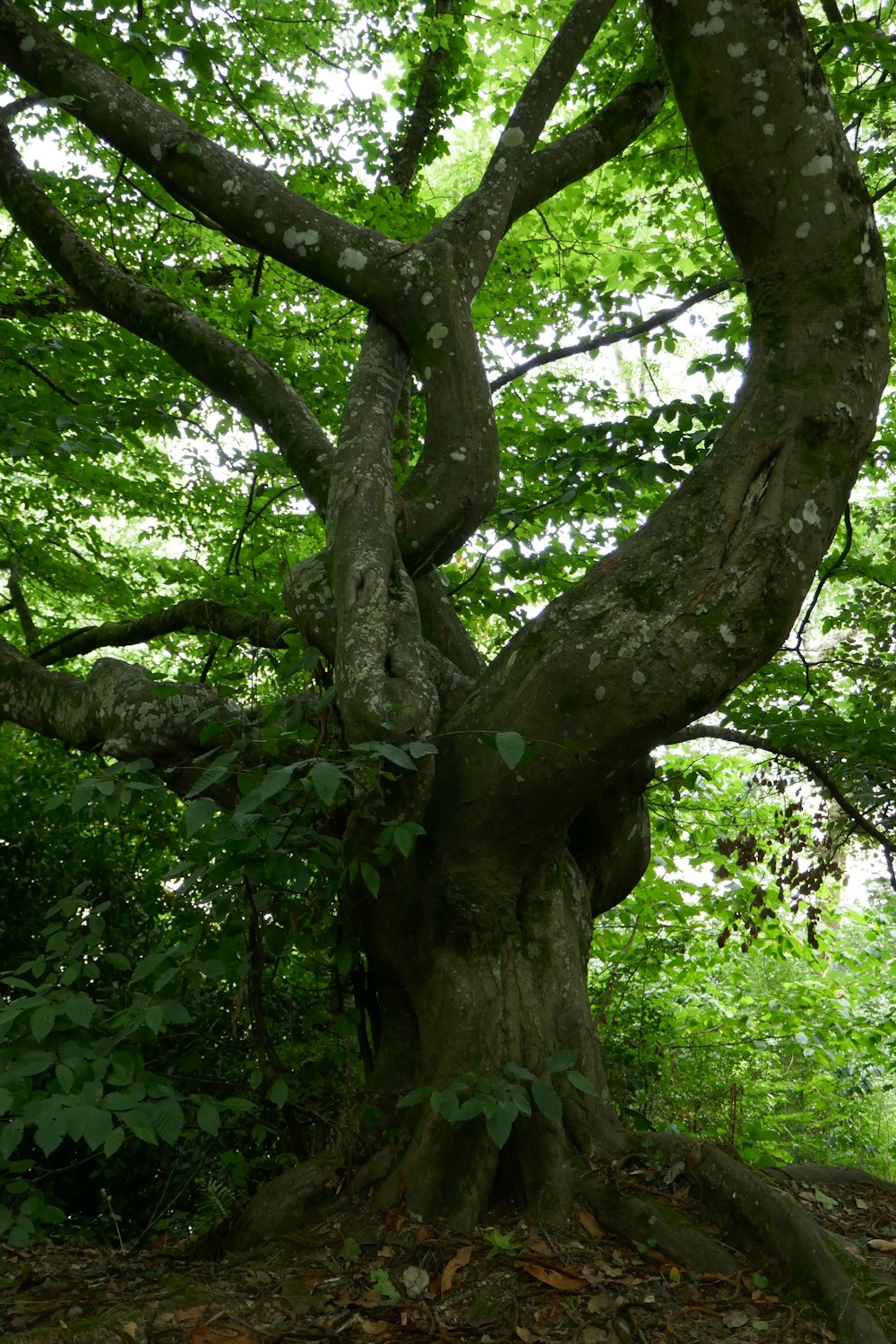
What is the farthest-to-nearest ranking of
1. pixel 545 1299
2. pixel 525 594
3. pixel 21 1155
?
pixel 525 594 < pixel 21 1155 < pixel 545 1299

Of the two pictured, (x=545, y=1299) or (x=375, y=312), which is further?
(x=375, y=312)

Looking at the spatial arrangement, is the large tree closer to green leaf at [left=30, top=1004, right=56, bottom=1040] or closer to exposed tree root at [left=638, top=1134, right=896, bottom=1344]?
exposed tree root at [left=638, top=1134, right=896, bottom=1344]

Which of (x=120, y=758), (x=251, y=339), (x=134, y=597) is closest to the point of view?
(x=120, y=758)

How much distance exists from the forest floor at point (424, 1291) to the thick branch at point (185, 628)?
93.5 inches

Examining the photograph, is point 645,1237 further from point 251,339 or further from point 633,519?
point 251,339

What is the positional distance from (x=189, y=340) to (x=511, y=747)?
3044 millimetres

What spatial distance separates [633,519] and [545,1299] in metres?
6.33

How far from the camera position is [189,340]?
446cm

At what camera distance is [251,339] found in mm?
7602

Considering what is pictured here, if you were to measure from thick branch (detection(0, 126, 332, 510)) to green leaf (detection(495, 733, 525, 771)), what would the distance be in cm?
230

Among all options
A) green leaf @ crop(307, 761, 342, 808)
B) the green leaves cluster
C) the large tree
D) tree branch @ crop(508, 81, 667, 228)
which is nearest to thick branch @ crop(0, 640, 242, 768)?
the large tree

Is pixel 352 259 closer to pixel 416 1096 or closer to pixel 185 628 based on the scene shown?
pixel 185 628

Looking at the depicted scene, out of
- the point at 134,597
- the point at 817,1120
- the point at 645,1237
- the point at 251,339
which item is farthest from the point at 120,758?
the point at 817,1120

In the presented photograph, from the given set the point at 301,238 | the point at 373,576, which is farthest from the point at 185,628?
the point at 373,576
